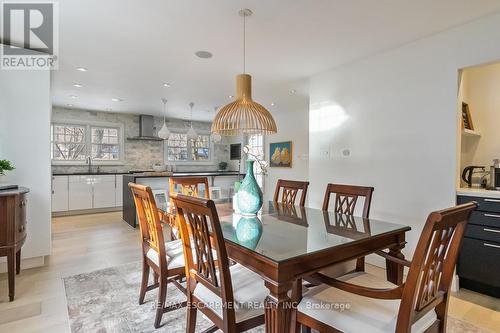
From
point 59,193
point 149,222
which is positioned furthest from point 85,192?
point 149,222

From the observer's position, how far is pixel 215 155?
28.4 ft

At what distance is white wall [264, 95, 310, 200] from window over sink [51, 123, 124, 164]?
160 inches

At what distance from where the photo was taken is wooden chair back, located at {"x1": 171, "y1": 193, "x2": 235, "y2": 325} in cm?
122

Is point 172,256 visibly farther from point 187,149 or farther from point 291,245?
point 187,149

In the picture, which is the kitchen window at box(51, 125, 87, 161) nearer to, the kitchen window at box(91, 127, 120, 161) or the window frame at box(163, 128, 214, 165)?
the kitchen window at box(91, 127, 120, 161)

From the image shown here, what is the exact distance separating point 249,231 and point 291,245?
1.12 ft

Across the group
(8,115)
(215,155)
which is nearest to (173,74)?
(8,115)

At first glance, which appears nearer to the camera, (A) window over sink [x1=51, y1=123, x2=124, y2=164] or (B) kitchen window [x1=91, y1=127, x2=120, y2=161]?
(A) window over sink [x1=51, y1=123, x2=124, y2=164]

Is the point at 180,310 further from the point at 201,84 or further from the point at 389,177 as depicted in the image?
the point at 201,84

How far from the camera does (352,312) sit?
4.09 feet

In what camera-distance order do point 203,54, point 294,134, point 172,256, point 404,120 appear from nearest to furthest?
point 172,256 < point 404,120 < point 203,54 < point 294,134

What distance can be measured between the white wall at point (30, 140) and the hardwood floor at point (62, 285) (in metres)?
0.37

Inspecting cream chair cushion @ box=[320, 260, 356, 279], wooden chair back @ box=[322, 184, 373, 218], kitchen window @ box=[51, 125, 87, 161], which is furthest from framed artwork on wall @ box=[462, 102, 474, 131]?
kitchen window @ box=[51, 125, 87, 161]

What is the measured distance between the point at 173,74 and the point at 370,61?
266 cm
